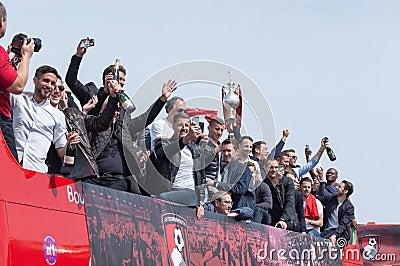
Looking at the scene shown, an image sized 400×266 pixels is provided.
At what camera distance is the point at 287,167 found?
14570mm

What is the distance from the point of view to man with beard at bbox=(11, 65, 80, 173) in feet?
24.2

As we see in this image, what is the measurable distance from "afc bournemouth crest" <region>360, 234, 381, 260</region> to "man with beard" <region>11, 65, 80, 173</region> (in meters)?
12.2

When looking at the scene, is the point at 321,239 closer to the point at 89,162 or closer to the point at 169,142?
the point at 169,142

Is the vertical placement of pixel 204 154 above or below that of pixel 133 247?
above

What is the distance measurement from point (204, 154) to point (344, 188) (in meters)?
5.64

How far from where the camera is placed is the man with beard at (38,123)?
7363 millimetres

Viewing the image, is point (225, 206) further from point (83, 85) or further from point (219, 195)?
point (83, 85)

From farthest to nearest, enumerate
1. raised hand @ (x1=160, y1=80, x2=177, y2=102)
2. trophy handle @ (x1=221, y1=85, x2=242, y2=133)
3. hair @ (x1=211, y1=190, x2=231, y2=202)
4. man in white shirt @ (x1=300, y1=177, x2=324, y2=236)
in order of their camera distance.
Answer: man in white shirt @ (x1=300, y1=177, x2=324, y2=236) < trophy handle @ (x1=221, y1=85, x2=242, y2=133) < hair @ (x1=211, y1=190, x2=231, y2=202) < raised hand @ (x1=160, y1=80, x2=177, y2=102)

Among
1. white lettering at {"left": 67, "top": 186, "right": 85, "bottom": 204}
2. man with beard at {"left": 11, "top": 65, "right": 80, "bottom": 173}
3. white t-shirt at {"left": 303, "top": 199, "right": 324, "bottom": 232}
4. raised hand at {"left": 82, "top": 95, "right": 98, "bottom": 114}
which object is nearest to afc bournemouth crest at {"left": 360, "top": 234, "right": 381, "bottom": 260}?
white t-shirt at {"left": 303, "top": 199, "right": 324, "bottom": 232}

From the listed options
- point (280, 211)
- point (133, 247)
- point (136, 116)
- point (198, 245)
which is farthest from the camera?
point (280, 211)

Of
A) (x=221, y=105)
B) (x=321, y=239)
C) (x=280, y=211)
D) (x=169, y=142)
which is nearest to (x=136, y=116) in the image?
(x=169, y=142)

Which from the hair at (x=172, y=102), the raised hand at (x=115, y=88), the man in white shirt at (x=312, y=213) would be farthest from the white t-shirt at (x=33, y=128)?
the man in white shirt at (x=312, y=213)

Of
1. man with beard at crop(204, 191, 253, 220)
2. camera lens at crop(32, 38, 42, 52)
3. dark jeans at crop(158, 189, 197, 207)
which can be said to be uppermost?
camera lens at crop(32, 38, 42, 52)

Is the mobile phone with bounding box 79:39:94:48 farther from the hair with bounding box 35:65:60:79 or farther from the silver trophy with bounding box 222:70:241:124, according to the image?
the silver trophy with bounding box 222:70:241:124
